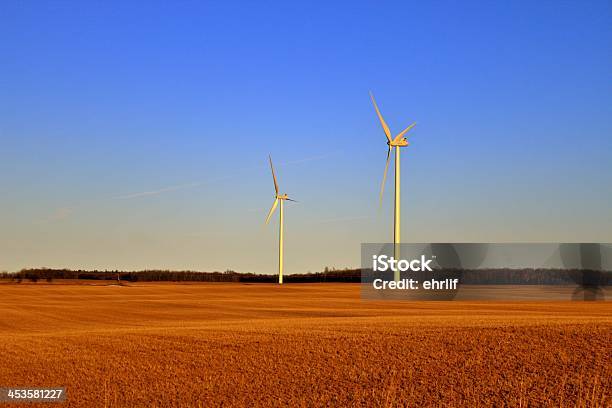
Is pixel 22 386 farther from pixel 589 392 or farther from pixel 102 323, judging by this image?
pixel 102 323

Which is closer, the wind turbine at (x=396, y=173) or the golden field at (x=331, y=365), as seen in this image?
the golden field at (x=331, y=365)

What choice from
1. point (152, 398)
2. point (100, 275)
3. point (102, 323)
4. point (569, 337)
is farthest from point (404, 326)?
point (100, 275)

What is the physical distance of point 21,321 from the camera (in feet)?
142

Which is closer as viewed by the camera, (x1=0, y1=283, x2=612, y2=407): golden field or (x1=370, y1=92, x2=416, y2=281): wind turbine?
(x1=0, y1=283, x2=612, y2=407): golden field

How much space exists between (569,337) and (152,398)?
516 inches

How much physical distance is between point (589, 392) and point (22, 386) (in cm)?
1565

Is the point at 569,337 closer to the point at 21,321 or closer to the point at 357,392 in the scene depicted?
the point at 357,392

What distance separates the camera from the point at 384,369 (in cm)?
2136

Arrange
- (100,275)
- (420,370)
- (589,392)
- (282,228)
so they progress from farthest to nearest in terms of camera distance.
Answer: (100,275)
(282,228)
(420,370)
(589,392)

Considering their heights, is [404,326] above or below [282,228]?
below

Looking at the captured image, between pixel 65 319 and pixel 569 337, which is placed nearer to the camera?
pixel 569 337

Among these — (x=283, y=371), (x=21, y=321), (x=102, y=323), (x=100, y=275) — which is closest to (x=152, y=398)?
(x=283, y=371)

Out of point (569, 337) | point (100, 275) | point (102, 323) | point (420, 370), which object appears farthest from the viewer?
point (100, 275)

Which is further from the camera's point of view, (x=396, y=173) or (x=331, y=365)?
(x=396, y=173)
